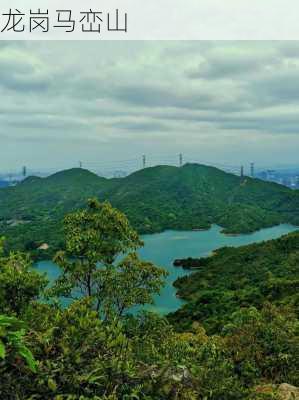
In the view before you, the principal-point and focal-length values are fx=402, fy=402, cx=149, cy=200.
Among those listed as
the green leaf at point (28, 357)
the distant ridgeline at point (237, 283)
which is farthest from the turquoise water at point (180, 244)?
the green leaf at point (28, 357)

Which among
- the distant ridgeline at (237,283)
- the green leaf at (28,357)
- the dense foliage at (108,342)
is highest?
the green leaf at (28,357)

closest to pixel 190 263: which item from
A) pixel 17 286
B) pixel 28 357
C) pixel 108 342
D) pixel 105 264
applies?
pixel 105 264

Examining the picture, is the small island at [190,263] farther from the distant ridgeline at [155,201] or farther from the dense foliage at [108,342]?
the dense foliage at [108,342]

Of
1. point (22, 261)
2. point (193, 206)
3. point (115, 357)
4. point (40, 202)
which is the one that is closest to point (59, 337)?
point (115, 357)

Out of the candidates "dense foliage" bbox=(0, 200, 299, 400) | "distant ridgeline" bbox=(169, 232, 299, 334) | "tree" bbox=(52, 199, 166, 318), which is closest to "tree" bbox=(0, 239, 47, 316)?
"dense foliage" bbox=(0, 200, 299, 400)

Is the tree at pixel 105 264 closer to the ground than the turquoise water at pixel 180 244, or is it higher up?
higher up

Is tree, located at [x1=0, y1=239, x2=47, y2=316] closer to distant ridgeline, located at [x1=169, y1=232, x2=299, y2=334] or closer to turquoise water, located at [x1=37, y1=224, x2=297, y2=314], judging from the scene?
distant ridgeline, located at [x1=169, y1=232, x2=299, y2=334]
